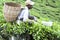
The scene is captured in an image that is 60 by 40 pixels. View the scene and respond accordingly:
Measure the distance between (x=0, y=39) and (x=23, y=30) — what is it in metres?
0.59

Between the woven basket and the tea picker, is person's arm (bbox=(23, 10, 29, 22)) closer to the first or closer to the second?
the tea picker

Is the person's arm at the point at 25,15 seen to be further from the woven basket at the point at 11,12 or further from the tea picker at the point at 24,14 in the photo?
the woven basket at the point at 11,12

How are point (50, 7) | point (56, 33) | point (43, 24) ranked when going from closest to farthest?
point (56, 33), point (43, 24), point (50, 7)

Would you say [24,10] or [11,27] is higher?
[24,10]

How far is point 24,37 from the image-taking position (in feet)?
13.5

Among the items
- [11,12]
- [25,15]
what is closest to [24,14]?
[25,15]

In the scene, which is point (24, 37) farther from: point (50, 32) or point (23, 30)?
point (50, 32)

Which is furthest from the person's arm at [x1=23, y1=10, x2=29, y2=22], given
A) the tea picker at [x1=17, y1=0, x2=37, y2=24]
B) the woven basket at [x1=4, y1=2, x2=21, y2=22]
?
the woven basket at [x1=4, y1=2, x2=21, y2=22]

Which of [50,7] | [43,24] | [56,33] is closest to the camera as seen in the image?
[56,33]

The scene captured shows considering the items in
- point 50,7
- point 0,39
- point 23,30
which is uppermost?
point 23,30

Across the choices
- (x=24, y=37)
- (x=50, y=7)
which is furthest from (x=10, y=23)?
(x=50, y=7)

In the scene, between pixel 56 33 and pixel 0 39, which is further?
pixel 0 39

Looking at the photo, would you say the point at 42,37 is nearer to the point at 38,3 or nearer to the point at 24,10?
the point at 24,10

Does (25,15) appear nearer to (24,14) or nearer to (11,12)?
(24,14)
